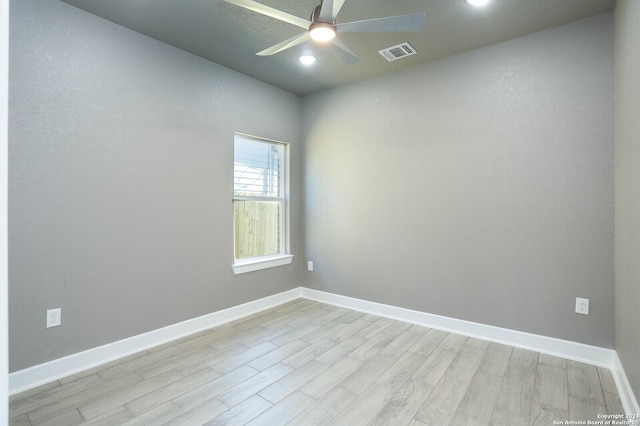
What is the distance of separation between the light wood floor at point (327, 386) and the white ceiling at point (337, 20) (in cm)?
261

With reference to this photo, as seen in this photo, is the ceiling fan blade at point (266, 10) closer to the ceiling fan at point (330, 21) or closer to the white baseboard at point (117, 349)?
the ceiling fan at point (330, 21)

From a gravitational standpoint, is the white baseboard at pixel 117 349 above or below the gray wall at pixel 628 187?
below

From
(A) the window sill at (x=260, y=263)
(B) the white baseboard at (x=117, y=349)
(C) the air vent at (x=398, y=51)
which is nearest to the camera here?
(B) the white baseboard at (x=117, y=349)

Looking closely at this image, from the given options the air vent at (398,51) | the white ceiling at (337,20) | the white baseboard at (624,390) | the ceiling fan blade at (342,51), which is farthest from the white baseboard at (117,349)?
→ the white baseboard at (624,390)

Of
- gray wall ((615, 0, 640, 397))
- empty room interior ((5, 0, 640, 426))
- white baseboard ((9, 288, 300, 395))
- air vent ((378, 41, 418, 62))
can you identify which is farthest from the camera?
air vent ((378, 41, 418, 62))

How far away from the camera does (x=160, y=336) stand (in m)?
2.78

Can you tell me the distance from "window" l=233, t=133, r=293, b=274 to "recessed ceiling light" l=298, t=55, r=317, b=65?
3.37 feet

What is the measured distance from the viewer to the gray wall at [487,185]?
2.42 meters

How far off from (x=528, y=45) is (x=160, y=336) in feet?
13.1

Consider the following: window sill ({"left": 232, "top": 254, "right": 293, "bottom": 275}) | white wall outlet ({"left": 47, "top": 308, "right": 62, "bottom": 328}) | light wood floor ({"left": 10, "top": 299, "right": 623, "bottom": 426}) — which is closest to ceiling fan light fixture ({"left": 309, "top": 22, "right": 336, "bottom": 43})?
light wood floor ({"left": 10, "top": 299, "right": 623, "bottom": 426})

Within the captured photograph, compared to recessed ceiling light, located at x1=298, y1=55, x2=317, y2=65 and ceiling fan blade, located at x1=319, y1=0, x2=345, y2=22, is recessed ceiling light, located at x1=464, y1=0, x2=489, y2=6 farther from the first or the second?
recessed ceiling light, located at x1=298, y1=55, x2=317, y2=65

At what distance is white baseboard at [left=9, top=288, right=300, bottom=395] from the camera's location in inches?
82.5

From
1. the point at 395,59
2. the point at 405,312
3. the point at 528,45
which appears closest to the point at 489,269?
the point at 405,312

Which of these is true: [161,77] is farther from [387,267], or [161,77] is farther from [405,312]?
[405,312]
